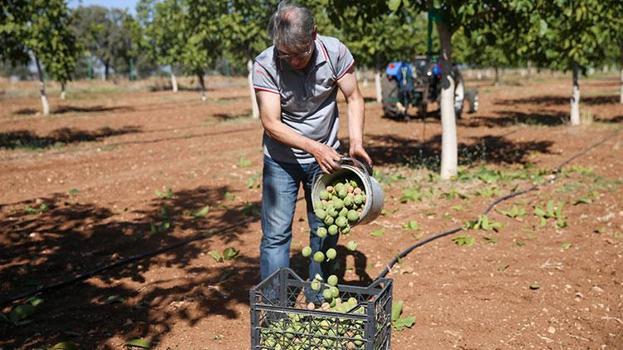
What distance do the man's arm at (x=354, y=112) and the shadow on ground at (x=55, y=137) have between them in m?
10.8

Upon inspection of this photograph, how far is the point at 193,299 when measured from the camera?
402 centimetres

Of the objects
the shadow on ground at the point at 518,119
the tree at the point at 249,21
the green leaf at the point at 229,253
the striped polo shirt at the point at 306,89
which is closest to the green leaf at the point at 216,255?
the green leaf at the point at 229,253

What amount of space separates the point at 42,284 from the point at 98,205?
2.62 metres

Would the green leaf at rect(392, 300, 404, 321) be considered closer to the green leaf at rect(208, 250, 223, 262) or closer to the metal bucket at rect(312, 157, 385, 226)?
the metal bucket at rect(312, 157, 385, 226)

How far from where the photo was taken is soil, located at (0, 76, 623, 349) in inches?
140

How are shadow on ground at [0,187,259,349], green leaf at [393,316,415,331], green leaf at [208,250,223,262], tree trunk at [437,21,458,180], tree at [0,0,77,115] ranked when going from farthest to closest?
tree at [0,0,77,115]
tree trunk at [437,21,458,180]
green leaf at [208,250,223,262]
shadow on ground at [0,187,259,349]
green leaf at [393,316,415,331]

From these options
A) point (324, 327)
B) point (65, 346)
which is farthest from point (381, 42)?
point (324, 327)

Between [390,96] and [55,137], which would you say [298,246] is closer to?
[390,96]

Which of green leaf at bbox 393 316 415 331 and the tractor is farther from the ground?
the tractor

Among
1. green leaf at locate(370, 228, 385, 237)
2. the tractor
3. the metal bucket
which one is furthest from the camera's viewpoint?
the tractor

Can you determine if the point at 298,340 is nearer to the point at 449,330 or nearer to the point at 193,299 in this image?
the point at 449,330

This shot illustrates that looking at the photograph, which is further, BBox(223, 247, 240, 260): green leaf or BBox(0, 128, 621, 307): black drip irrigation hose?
BBox(223, 247, 240, 260): green leaf

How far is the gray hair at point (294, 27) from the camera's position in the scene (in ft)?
9.01

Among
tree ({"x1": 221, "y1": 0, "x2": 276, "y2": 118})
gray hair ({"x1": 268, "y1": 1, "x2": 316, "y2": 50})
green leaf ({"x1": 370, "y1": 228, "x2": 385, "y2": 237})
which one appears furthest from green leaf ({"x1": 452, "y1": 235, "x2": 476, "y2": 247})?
tree ({"x1": 221, "y1": 0, "x2": 276, "y2": 118})
